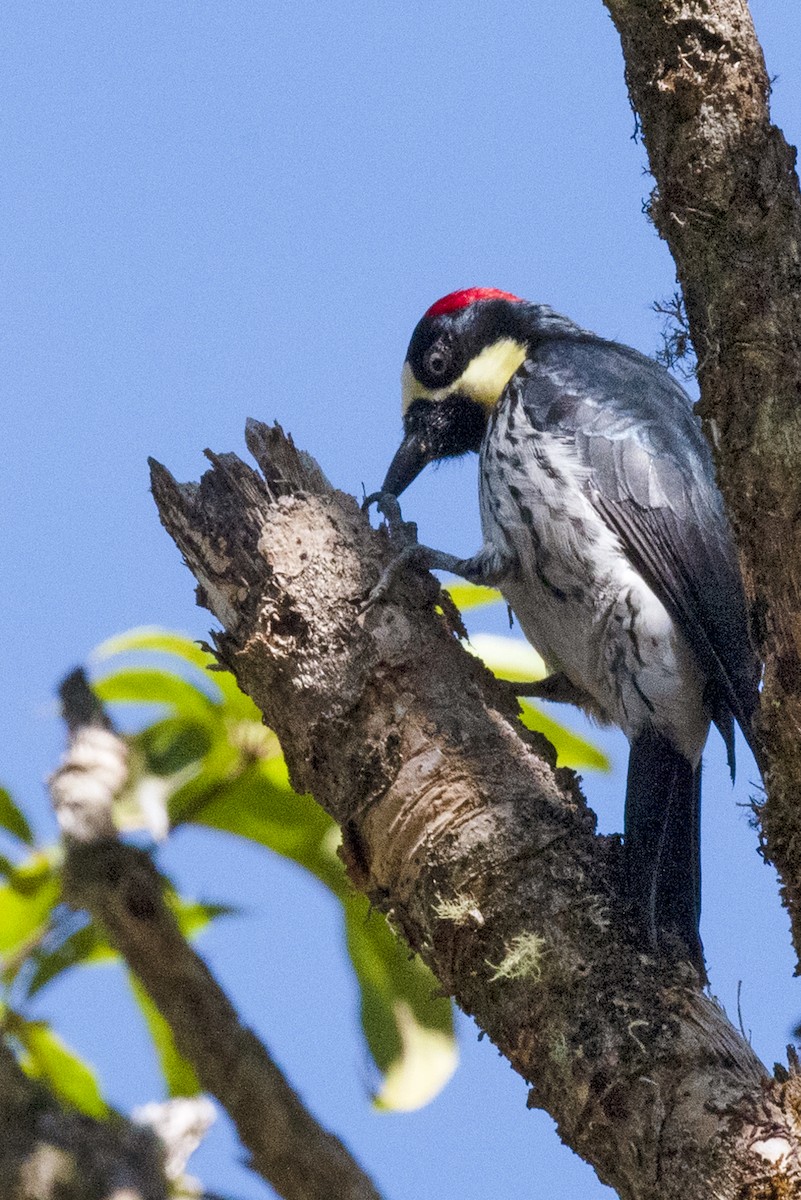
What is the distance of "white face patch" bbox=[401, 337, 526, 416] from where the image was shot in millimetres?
4359

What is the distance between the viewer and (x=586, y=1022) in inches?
99.4

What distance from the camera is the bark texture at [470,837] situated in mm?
2371

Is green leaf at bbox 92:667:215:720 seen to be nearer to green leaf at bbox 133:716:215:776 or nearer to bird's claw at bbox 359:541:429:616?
green leaf at bbox 133:716:215:776

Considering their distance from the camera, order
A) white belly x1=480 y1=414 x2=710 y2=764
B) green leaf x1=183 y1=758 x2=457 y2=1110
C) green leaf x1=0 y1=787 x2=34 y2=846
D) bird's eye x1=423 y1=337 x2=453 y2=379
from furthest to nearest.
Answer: bird's eye x1=423 y1=337 x2=453 y2=379, white belly x1=480 y1=414 x2=710 y2=764, green leaf x1=183 y1=758 x2=457 y2=1110, green leaf x1=0 y1=787 x2=34 y2=846

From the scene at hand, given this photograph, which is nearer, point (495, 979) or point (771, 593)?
point (771, 593)

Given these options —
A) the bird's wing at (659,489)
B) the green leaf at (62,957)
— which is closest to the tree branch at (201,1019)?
the green leaf at (62,957)

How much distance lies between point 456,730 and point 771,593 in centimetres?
81

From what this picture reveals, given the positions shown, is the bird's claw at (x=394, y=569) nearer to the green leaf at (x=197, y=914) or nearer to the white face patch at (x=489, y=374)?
the green leaf at (x=197, y=914)

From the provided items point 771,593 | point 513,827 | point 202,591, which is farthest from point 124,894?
point 202,591

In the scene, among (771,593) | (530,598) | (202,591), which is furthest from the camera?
(530,598)

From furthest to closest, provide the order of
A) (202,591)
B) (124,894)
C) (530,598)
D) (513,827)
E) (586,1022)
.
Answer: (530,598) → (202,591) → (513,827) → (586,1022) → (124,894)

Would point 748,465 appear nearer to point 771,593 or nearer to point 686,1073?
point 771,593

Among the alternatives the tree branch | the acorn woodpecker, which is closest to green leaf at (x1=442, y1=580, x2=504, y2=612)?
the acorn woodpecker

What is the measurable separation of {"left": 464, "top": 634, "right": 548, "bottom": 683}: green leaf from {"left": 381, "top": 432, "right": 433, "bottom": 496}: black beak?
649 mm
